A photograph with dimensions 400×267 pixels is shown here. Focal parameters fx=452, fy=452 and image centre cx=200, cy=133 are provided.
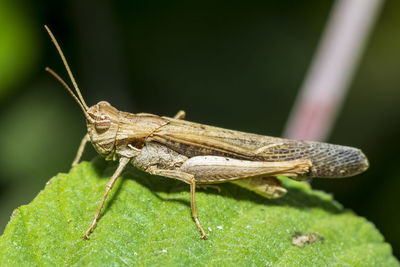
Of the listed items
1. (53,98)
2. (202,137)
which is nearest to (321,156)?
(202,137)

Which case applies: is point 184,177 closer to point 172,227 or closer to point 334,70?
point 172,227

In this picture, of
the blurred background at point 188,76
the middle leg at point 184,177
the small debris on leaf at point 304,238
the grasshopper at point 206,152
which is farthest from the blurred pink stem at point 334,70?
the blurred background at point 188,76

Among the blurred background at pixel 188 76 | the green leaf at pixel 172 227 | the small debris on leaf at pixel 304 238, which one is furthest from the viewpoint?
the blurred background at pixel 188 76

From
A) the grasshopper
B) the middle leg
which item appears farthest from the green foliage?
the middle leg

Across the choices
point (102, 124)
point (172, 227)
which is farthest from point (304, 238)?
point (102, 124)

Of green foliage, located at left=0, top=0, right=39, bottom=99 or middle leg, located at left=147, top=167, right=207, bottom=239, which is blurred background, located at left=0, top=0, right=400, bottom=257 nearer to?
green foliage, located at left=0, top=0, right=39, bottom=99

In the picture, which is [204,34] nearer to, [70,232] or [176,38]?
[176,38]

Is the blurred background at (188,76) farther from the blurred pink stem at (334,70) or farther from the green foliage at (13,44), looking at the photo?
the blurred pink stem at (334,70)
